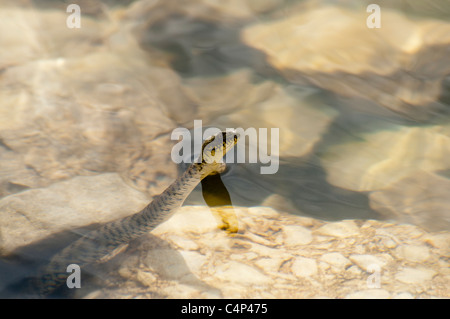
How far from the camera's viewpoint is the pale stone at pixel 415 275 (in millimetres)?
2359

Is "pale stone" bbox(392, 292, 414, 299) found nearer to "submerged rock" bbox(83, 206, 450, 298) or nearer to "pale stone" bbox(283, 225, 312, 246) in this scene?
"submerged rock" bbox(83, 206, 450, 298)

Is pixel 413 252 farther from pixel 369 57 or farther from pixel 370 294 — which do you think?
pixel 369 57

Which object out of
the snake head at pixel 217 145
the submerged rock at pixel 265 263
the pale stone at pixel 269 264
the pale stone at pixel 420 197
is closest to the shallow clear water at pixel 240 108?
the pale stone at pixel 420 197

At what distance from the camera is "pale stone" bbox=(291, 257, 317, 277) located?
2.40 metres

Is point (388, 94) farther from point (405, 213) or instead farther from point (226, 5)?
point (226, 5)

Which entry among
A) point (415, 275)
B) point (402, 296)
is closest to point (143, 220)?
point (402, 296)

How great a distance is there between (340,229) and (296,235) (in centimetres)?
33

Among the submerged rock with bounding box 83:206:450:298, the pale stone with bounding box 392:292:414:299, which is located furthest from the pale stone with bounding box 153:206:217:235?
the pale stone with bounding box 392:292:414:299

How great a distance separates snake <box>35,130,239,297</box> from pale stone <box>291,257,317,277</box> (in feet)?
2.84

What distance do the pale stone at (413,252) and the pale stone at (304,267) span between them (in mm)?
584

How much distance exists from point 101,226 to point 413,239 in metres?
2.13

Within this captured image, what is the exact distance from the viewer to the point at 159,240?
259 cm

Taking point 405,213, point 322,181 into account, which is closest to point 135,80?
point 322,181

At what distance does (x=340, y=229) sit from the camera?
2725mm
